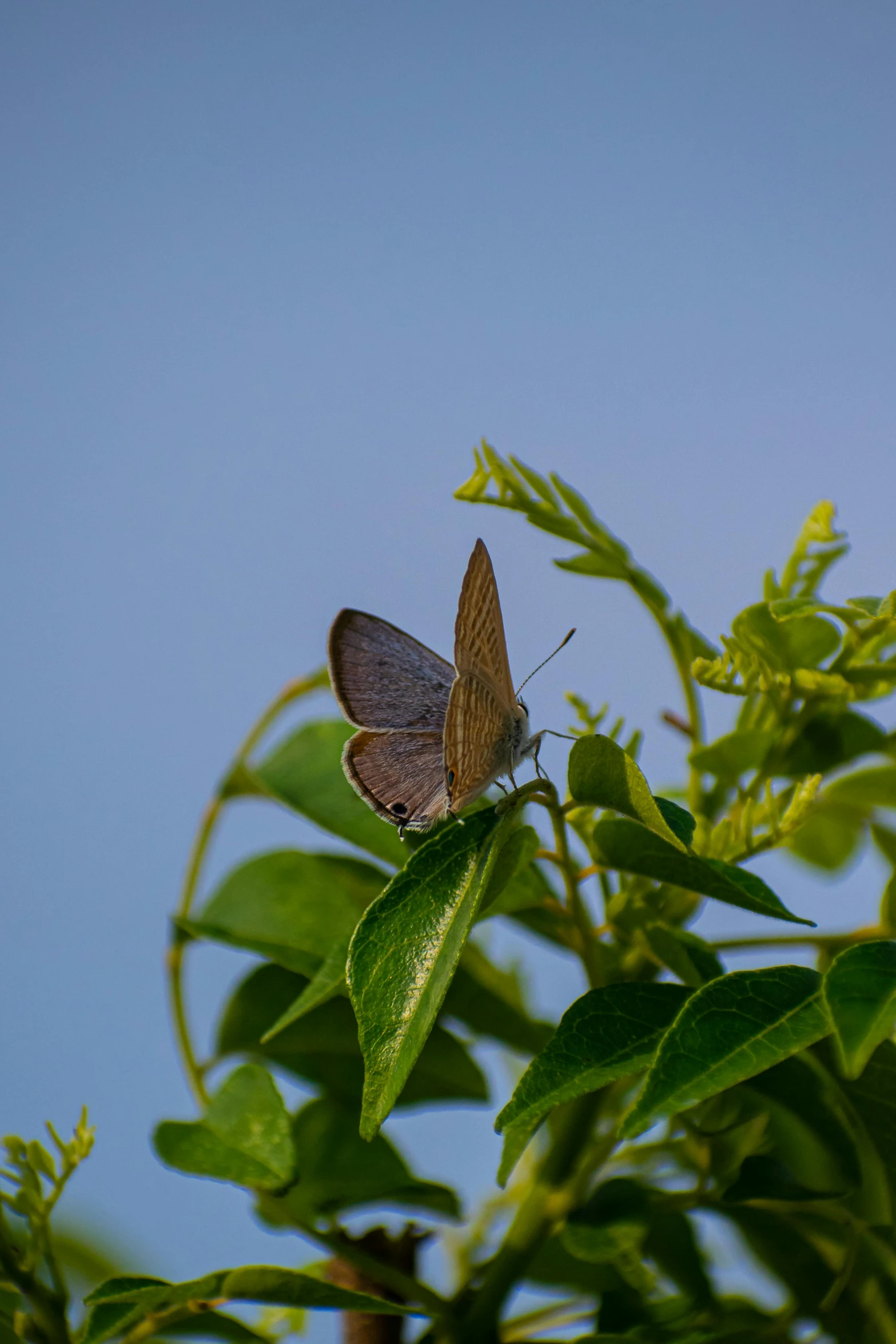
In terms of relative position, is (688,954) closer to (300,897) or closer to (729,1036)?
(729,1036)

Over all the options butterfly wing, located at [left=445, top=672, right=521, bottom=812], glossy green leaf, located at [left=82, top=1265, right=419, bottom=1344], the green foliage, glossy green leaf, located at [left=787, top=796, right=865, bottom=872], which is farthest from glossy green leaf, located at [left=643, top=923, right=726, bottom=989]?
glossy green leaf, located at [left=787, top=796, right=865, bottom=872]

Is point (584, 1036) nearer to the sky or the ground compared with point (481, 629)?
nearer to the ground

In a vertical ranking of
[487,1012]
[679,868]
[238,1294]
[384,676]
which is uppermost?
[384,676]

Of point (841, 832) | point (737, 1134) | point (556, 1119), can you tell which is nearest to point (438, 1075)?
point (556, 1119)

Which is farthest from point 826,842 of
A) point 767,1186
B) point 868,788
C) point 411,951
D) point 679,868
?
point 411,951

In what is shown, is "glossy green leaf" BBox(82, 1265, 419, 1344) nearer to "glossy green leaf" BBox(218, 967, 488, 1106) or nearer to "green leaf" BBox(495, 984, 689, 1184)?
"green leaf" BBox(495, 984, 689, 1184)

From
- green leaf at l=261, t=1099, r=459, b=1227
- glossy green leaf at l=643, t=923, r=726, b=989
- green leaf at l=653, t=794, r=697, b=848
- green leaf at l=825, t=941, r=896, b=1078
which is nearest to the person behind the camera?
green leaf at l=825, t=941, r=896, b=1078

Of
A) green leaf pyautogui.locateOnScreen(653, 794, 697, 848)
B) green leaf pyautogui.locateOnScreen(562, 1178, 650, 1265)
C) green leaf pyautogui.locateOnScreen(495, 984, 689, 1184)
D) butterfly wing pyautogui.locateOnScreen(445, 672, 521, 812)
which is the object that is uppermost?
butterfly wing pyautogui.locateOnScreen(445, 672, 521, 812)

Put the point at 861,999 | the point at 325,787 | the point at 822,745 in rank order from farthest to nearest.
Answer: the point at 325,787
the point at 822,745
the point at 861,999
